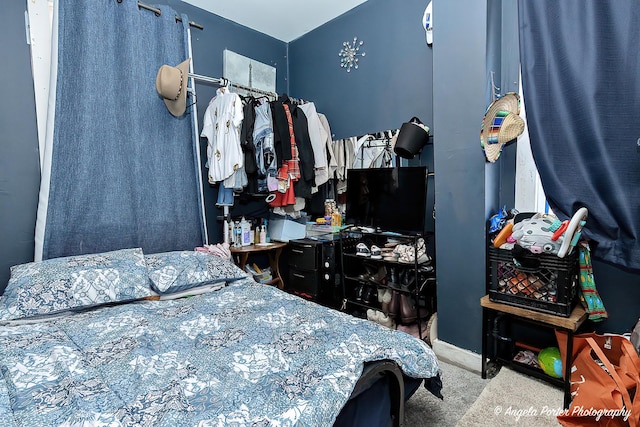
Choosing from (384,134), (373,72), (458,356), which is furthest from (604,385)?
(373,72)

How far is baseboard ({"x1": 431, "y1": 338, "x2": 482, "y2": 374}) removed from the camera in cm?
210

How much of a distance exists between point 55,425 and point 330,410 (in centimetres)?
76

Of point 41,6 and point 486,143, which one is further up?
point 41,6

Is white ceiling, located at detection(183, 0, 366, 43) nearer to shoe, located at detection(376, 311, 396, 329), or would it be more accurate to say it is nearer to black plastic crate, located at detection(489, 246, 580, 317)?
black plastic crate, located at detection(489, 246, 580, 317)

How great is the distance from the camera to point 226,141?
2721 mm

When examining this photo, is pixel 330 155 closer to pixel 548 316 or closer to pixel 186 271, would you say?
pixel 186 271

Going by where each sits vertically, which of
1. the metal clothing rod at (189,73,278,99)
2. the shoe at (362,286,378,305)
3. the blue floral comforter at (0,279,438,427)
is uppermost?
the metal clothing rod at (189,73,278,99)

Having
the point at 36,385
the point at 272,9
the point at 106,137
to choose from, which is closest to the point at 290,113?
the point at 272,9

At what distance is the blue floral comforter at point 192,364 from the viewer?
3.12 feet

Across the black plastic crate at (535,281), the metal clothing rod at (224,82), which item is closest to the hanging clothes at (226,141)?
the metal clothing rod at (224,82)

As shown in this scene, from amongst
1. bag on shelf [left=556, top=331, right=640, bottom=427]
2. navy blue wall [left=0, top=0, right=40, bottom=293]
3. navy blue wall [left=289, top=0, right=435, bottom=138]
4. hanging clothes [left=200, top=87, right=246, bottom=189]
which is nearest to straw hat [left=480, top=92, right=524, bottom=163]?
navy blue wall [left=289, top=0, right=435, bottom=138]

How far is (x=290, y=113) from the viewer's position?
9.75 feet

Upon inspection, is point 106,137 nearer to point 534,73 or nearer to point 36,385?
point 36,385

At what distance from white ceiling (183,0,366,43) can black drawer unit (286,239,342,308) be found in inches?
85.2
